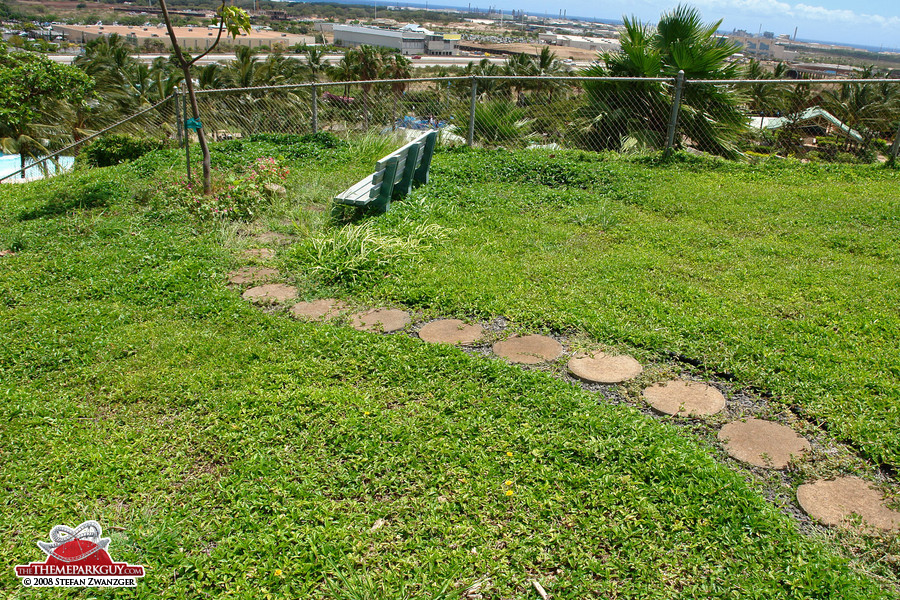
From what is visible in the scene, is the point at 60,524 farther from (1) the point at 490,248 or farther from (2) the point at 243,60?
(2) the point at 243,60

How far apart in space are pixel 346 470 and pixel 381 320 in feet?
5.85

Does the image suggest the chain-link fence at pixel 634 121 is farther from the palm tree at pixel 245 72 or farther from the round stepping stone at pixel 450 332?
the palm tree at pixel 245 72

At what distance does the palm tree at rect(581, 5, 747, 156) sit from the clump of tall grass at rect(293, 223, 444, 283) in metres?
5.42

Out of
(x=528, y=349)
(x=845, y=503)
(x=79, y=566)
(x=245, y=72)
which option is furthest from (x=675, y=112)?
(x=245, y=72)

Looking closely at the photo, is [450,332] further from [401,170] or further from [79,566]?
[401,170]

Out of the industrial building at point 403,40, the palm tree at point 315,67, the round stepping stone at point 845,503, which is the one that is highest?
the industrial building at point 403,40

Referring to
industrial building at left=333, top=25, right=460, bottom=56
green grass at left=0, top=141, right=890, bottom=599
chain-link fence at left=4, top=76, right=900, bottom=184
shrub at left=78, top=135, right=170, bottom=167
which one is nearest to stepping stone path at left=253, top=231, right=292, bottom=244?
green grass at left=0, top=141, right=890, bottom=599

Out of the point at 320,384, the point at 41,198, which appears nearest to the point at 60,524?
the point at 320,384

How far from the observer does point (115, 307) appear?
5.02 meters

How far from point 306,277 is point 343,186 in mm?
3105

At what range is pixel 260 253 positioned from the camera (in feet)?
20.5

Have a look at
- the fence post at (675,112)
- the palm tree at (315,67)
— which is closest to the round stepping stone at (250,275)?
the fence post at (675,112)

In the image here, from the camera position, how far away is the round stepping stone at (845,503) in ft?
9.28

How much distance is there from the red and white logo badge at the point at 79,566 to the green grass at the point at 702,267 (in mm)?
2815
